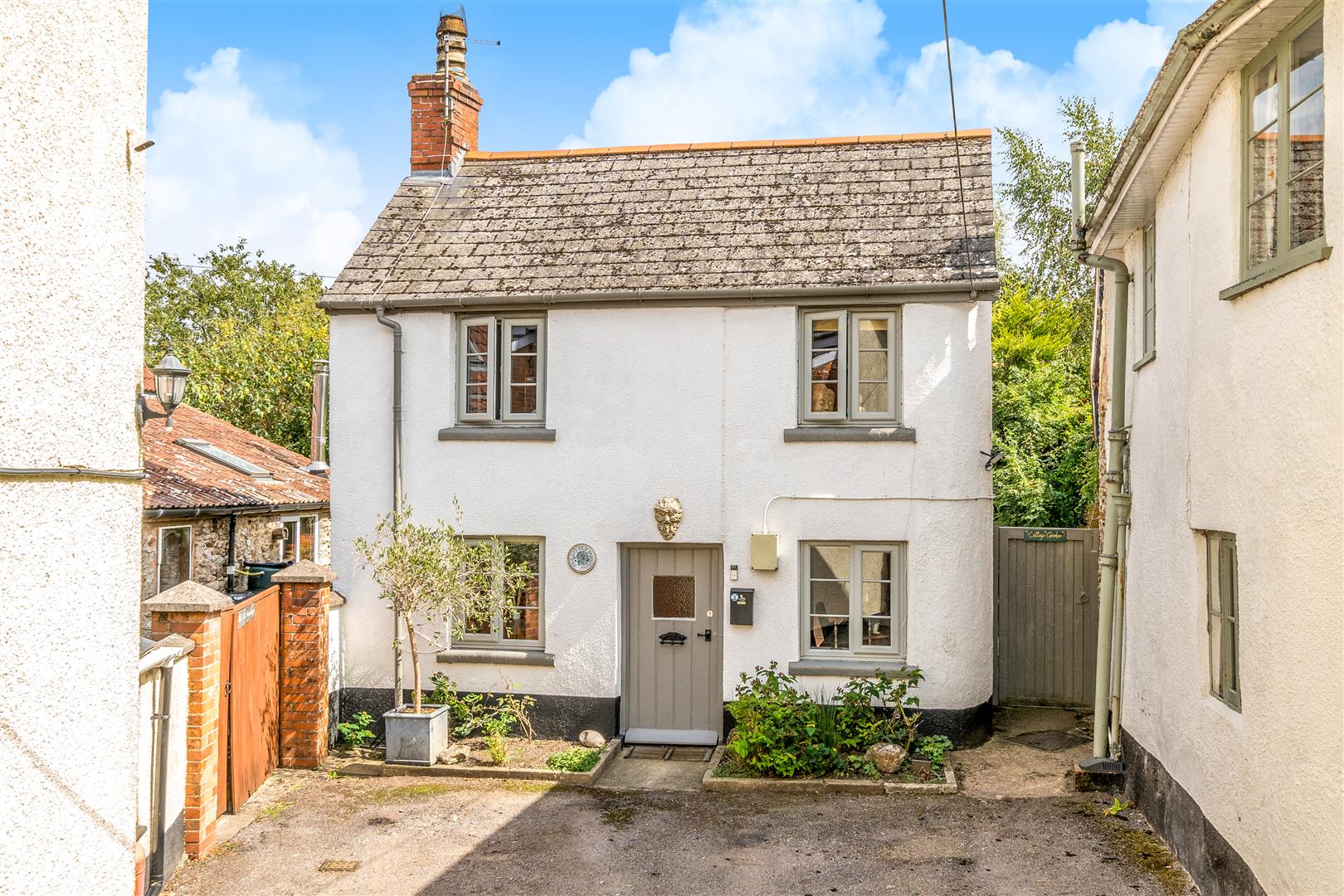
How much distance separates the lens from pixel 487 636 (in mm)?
11820

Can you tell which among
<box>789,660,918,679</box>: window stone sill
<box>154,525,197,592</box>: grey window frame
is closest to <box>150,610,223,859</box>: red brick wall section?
<box>789,660,918,679</box>: window stone sill

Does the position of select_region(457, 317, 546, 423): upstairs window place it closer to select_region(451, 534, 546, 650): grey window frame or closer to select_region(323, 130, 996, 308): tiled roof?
select_region(323, 130, 996, 308): tiled roof

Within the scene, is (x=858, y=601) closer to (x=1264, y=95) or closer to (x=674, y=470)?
(x=674, y=470)

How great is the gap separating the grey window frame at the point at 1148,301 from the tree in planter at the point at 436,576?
21.0ft

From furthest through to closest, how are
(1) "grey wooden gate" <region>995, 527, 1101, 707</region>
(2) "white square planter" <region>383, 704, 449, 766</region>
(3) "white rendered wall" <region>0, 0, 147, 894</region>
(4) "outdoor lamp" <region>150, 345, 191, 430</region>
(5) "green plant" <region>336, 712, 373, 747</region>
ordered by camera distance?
(1) "grey wooden gate" <region>995, 527, 1101, 707</region> < (5) "green plant" <region>336, 712, 373, 747</region> < (2) "white square planter" <region>383, 704, 449, 766</region> < (4) "outdoor lamp" <region>150, 345, 191, 430</region> < (3) "white rendered wall" <region>0, 0, 147, 894</region>

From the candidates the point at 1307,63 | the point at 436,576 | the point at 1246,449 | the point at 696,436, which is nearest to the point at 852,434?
the point at 696,436

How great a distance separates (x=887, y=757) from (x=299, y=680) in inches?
226

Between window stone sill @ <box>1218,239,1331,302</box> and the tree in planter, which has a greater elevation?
window stone sill @ <box>1218,239,1331,302</box>

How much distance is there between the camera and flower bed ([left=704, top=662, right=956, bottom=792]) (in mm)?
10125

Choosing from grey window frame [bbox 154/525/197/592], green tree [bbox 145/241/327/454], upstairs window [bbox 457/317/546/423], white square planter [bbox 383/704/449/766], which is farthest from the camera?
green tree [bbox 145/241/327/454]

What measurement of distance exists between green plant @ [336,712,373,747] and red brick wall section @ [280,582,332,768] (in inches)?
28.3

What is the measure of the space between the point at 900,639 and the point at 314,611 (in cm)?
594

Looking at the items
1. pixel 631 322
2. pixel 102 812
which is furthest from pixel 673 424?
pixel 102 812

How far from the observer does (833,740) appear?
1054cm
